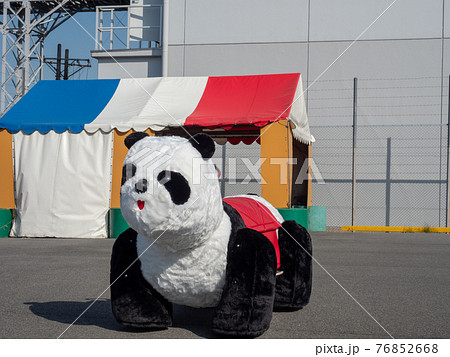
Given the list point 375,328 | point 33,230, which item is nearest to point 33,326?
point 375,328

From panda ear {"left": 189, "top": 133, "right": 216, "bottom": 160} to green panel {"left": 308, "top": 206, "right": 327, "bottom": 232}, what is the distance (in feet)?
25.8

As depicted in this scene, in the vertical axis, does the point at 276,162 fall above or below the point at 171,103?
below

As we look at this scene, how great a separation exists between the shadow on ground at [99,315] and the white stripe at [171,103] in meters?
4.99

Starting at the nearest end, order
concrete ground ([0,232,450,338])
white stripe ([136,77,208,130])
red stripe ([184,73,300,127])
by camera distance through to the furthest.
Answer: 1. concrete ground ([0,232,450,338])
2. red stripe ([184,73,300,127])
3. white stripe ([136,77,208,130])

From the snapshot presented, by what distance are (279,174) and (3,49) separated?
11252 millimetres

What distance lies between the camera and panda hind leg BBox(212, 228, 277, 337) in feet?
8.95

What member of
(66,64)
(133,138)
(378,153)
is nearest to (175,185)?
(133,138)

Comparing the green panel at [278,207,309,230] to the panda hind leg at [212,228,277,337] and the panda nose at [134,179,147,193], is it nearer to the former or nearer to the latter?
the panda hind leg at [212,228,277,337]

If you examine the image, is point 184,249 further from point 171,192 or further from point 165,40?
point 165,40

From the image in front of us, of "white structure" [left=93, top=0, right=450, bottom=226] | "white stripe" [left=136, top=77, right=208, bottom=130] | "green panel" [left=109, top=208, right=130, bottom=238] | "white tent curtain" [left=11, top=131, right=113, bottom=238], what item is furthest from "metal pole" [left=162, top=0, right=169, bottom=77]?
"green panel" [left=109, top=208, right=130, bottom=238]

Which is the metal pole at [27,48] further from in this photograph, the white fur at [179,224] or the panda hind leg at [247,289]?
the panda hind leg at [247,289]

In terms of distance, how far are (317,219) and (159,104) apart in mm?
3883

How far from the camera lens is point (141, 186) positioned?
254 centimetres

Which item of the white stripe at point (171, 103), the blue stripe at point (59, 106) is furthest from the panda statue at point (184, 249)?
the blue stripe at point (59, 106)
